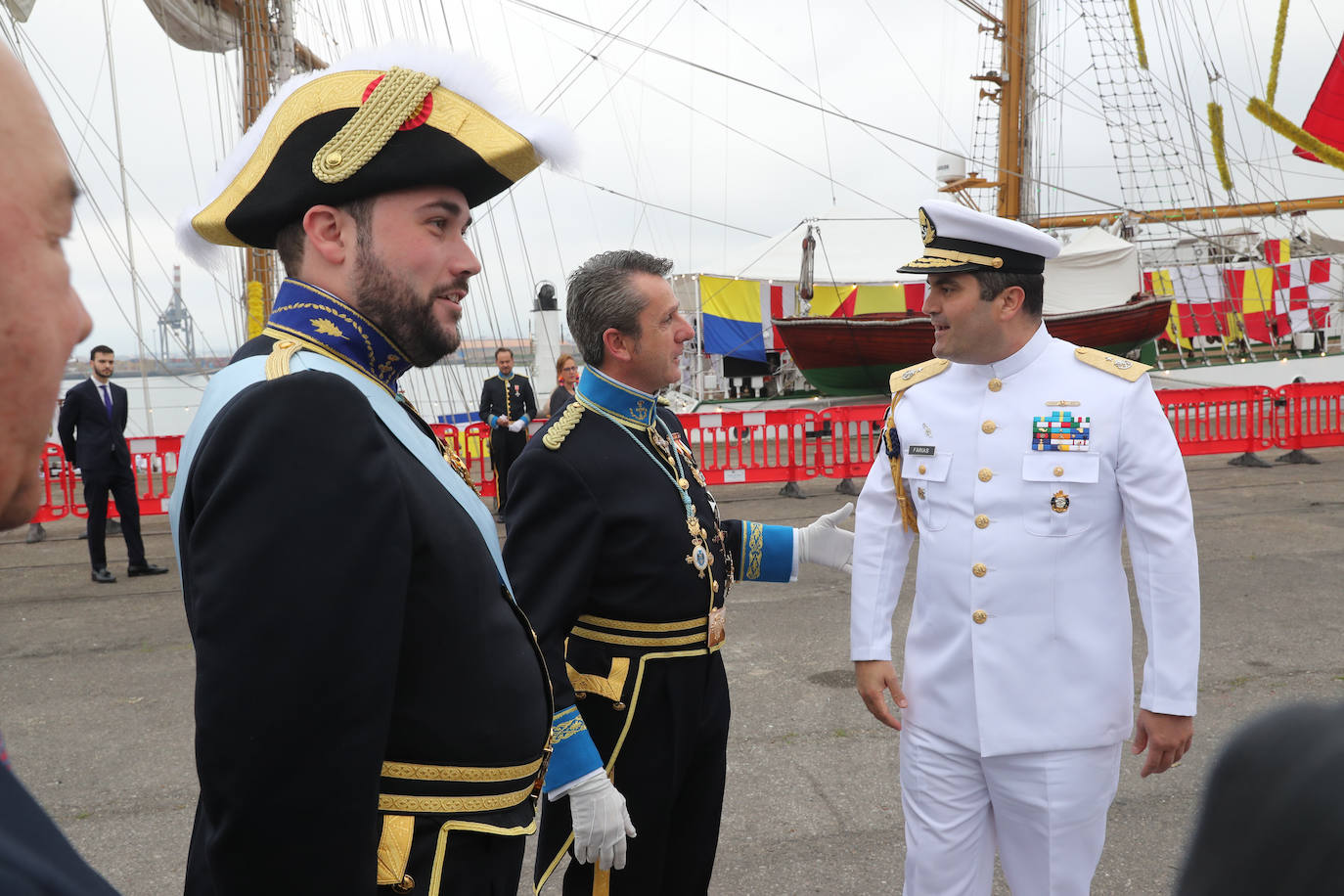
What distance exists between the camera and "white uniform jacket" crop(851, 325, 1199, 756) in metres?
2.22

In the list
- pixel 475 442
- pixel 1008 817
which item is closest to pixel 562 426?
pixel 1008 817

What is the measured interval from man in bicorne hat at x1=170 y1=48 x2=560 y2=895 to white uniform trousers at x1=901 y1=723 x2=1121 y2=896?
3.96ft

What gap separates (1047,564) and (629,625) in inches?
40.5

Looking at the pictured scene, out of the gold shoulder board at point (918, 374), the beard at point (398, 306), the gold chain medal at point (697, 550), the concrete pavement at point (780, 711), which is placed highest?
the beard at point (398, 306)

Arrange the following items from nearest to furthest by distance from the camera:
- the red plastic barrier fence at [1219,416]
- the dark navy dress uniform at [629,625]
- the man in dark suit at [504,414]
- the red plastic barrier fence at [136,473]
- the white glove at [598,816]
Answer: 1. the white glove at [598,816]
2. the dark navy dress uniform at [629,625]
3. the red plastic barrier fence at [136,473]
4. the man in dark suit at [504,414]
5. the red plastic barrier fence at [1219,416]

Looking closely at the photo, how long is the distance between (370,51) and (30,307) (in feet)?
3.58

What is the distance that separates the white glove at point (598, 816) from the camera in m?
2.03

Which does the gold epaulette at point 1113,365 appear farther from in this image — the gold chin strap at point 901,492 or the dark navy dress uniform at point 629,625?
the dark navy dress uniform at point 629,625

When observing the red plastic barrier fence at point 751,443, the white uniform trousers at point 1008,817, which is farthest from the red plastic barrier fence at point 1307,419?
the white uniform trousers at point 1008,817

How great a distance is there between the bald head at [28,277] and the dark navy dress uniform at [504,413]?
32.0ft

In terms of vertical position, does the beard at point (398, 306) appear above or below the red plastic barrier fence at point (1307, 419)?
above

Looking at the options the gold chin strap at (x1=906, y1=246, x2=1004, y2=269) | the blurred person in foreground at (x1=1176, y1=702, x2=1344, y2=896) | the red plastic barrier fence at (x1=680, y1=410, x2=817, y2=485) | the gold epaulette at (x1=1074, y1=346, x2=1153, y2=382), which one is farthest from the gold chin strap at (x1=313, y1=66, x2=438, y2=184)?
the red plastic barrier fence at (x1=680, y1=410, x2=817, y2=485)

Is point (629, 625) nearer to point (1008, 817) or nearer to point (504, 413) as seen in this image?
point (1008, 817)

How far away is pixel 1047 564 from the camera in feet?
7.54
